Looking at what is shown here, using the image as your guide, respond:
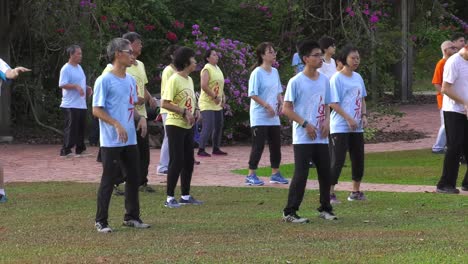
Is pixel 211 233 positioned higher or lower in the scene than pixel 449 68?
lower

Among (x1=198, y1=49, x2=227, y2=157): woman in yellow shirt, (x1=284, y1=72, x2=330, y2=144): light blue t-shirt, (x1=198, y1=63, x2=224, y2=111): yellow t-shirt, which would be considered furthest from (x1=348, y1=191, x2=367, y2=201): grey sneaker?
(x1=198, y1=63, x2=224, y2=111): yellow t-shirt

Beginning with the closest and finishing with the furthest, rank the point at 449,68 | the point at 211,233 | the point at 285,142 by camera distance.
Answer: the point at 211,233, the point at 449,68, the point at 285,142

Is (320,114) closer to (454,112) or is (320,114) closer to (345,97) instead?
(345,97)

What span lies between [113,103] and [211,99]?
7322 mm

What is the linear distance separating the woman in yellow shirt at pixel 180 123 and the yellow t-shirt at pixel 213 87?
4937 millimetres

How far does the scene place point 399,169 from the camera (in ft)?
48.7

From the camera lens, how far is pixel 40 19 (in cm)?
1989

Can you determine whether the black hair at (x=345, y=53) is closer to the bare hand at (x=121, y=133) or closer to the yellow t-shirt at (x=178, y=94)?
the yellow t-shirt at (x=178, y=94)

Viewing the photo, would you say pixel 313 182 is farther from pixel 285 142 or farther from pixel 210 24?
pixel 210 24

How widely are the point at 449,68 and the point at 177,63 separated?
321cm

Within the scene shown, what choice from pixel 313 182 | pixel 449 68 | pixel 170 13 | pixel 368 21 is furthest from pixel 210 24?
pixel 449 68

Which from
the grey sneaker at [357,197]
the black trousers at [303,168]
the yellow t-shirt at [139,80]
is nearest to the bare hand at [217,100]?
the yellow t-shirt at [139,80]

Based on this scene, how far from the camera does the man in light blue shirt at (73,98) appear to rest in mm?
17188

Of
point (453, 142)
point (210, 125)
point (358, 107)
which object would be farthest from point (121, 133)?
point (210, 125)
